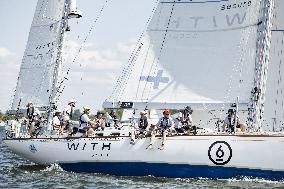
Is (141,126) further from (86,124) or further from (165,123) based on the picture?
(86,124)

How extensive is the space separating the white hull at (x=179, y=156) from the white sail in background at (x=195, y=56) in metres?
2.02

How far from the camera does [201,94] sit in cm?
1938

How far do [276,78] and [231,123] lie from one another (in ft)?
8.47

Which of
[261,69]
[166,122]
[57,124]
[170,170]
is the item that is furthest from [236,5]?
[57,124]

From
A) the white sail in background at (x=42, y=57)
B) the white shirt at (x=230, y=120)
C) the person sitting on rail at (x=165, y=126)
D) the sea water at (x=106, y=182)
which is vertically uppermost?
the white sail in background at (x=42, y=57)

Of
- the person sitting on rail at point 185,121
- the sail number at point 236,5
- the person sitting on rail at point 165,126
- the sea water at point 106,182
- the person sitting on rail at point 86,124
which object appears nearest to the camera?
the sea water at point 106,182

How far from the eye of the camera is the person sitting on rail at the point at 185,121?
60.1 feet

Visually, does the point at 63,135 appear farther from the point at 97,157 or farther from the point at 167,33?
the point at 167,33

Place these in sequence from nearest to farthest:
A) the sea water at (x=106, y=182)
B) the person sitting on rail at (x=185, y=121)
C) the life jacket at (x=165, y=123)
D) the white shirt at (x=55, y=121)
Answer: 1. the sea water at (x=106, y=182)
2. the life jacket at (x=165, y=123)
3. the person sitting on rail at (x=185, y=121)
4. the white shirt at (x=55, y=121)

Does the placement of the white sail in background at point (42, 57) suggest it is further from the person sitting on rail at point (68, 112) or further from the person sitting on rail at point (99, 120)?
the person sitting on rail at point (99, 120)

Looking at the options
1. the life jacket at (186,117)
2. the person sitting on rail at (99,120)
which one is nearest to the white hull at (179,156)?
the life jacket at (186,117)

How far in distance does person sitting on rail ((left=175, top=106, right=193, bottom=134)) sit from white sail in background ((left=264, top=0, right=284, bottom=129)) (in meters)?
2.80

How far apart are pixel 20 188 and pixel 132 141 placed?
4296 millimetres

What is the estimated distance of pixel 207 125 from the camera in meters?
19.7
